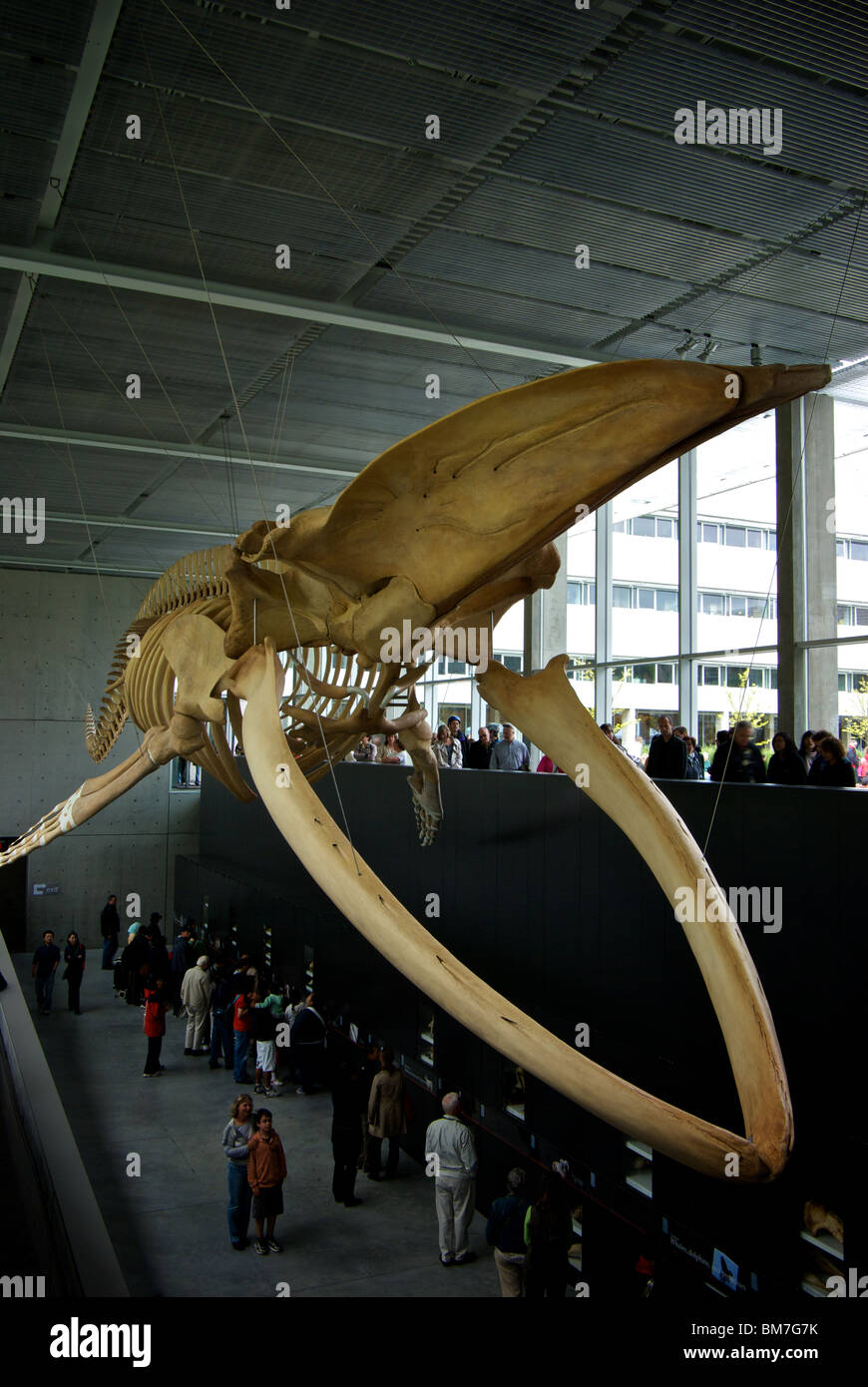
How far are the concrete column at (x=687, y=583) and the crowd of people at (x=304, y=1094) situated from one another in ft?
20.9

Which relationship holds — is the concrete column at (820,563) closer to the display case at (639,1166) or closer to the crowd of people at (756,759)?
the crowd of people at (756,759)

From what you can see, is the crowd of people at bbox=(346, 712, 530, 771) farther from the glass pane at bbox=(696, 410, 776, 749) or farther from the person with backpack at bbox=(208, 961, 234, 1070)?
the person with backpack at bbox=(208, 961, 234, 1070)

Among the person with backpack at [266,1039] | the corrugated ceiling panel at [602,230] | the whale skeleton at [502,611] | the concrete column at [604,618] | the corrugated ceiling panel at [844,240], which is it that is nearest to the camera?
the whale skeleton at [502,611]

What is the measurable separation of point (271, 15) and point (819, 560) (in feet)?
27.6

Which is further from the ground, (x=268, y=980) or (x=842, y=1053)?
A: (x=842, y=1053)

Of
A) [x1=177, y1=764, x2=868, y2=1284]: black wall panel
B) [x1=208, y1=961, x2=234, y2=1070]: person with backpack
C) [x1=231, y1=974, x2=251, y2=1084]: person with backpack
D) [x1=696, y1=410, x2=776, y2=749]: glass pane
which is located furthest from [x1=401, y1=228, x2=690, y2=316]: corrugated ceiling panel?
[x1=208, y1=961, x2=234, y2=1070]: person with backpack

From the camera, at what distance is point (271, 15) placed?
20.1ft

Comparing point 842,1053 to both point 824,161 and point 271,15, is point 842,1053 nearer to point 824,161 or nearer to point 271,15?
point 824,161

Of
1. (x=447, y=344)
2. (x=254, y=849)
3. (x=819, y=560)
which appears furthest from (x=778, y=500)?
(x=254, y=849)

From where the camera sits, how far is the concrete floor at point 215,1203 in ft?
29.0
